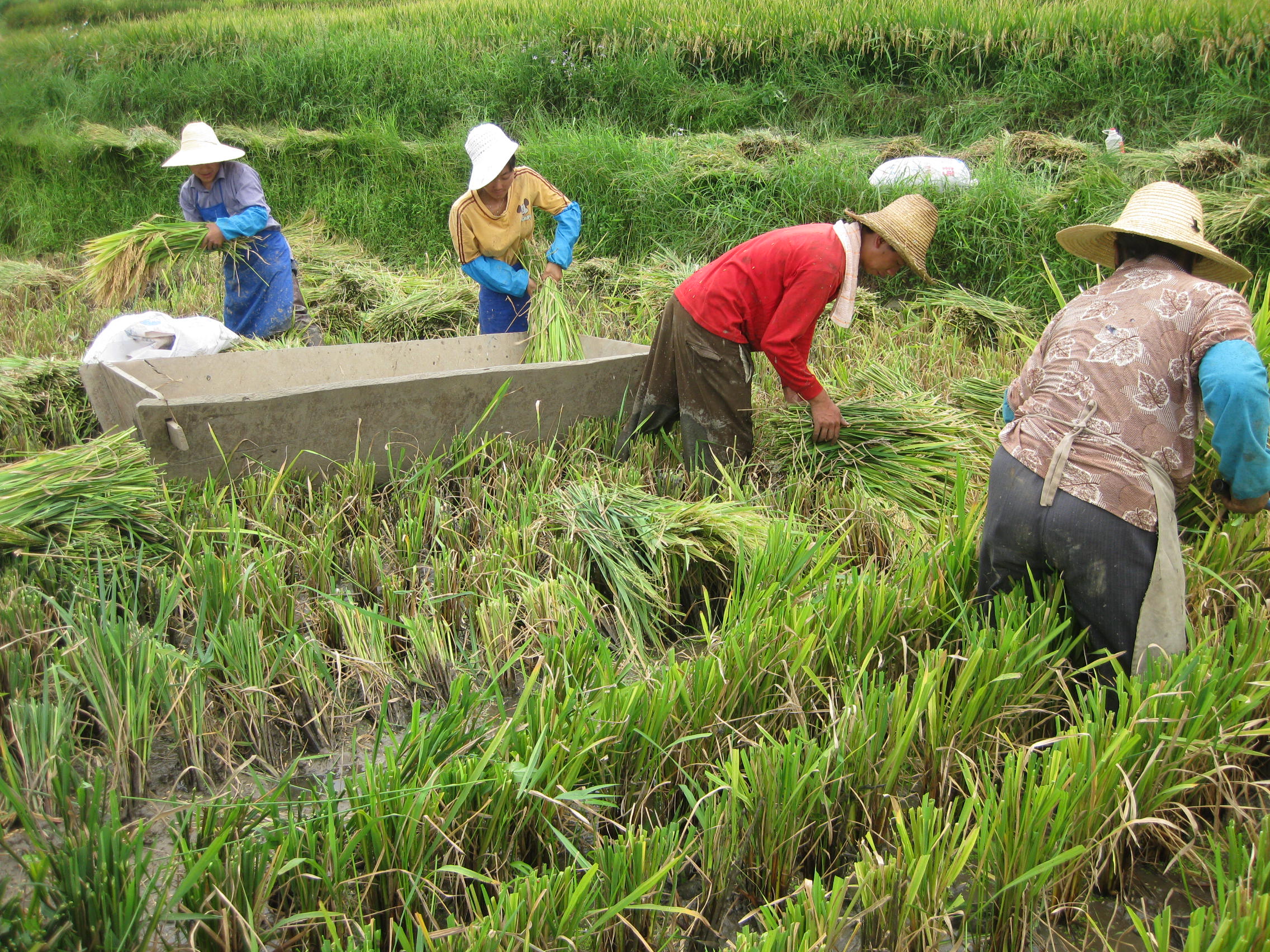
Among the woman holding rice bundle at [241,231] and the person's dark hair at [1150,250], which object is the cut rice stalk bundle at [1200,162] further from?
the woman holding rice bundle at [241,231]

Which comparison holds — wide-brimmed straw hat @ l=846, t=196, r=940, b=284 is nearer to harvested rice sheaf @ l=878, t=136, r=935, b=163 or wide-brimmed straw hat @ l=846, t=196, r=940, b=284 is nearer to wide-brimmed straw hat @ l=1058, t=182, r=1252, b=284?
wide-brimmed straw hat @ l=1058, t=182, r=1252, b=284

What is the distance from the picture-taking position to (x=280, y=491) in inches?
129

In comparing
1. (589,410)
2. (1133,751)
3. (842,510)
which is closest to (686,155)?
(589,410)

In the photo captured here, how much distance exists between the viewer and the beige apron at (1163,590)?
214cm

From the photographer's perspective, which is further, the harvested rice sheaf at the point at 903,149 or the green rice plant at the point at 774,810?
the harvested rice sheaf at the point at 903,149

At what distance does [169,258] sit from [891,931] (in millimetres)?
4709

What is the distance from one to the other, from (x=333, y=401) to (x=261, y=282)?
192 cm

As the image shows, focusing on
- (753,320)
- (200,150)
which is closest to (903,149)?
(753,320)

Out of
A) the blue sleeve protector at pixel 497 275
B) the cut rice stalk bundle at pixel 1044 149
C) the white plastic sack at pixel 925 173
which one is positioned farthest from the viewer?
the cut rice stalk bundle at pixel 1044 149

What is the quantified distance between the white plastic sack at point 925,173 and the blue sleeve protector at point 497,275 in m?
2.69

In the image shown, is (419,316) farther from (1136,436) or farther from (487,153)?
(1136,436)

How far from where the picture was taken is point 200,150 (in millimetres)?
4727

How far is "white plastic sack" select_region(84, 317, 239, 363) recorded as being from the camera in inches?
161

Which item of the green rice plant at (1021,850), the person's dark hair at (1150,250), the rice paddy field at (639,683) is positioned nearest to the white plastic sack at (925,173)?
the rice paddy field at (639,683)
